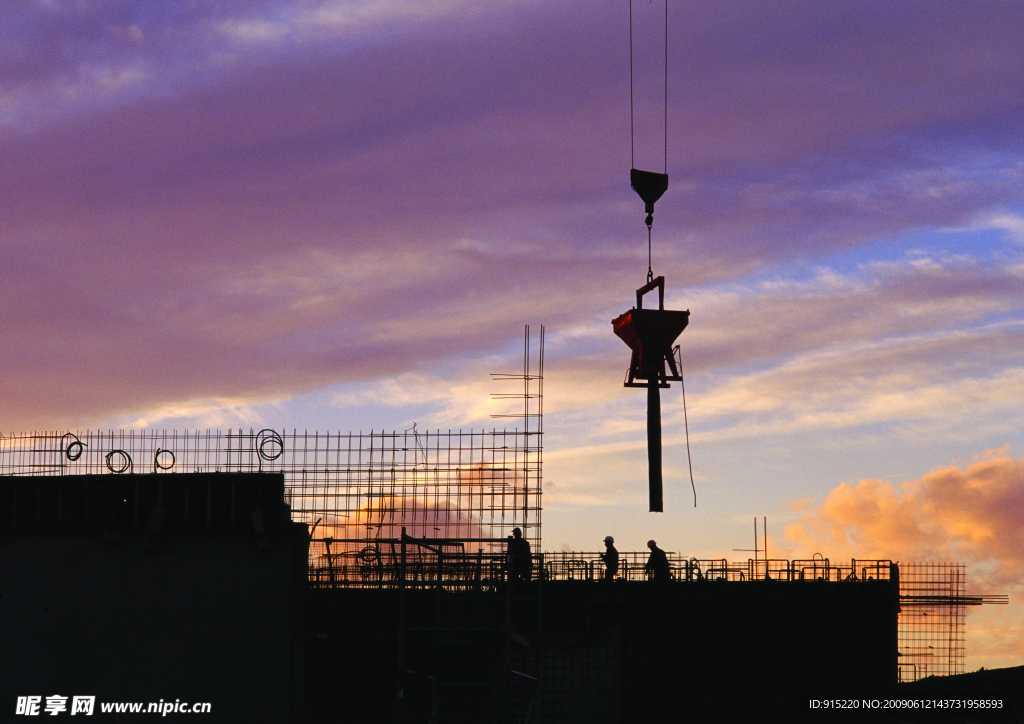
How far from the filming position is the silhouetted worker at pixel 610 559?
96.5 ft

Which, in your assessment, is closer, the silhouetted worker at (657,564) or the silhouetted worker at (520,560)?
the silhouetted worker at (520,560)

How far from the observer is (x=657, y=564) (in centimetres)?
2941

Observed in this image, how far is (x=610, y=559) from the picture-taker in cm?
2941

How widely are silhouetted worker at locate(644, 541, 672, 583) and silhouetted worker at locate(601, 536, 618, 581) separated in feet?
2.58

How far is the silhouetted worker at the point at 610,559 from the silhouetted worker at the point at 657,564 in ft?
2.58

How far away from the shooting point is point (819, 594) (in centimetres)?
2995

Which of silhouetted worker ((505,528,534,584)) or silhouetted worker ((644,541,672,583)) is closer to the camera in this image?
silhouetted worker ((505,528,534,584))

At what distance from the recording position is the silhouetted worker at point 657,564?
96.5 feet

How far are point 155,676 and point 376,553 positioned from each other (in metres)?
6.03

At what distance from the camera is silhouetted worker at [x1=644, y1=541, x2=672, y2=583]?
29.4 meters

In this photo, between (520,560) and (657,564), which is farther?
(657,564)

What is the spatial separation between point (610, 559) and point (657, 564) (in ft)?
3.74

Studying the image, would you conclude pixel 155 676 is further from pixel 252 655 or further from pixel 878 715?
pixel 878 715

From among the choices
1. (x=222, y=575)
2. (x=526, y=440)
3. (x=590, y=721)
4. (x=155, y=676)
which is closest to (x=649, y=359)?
(x=526, y=440)
